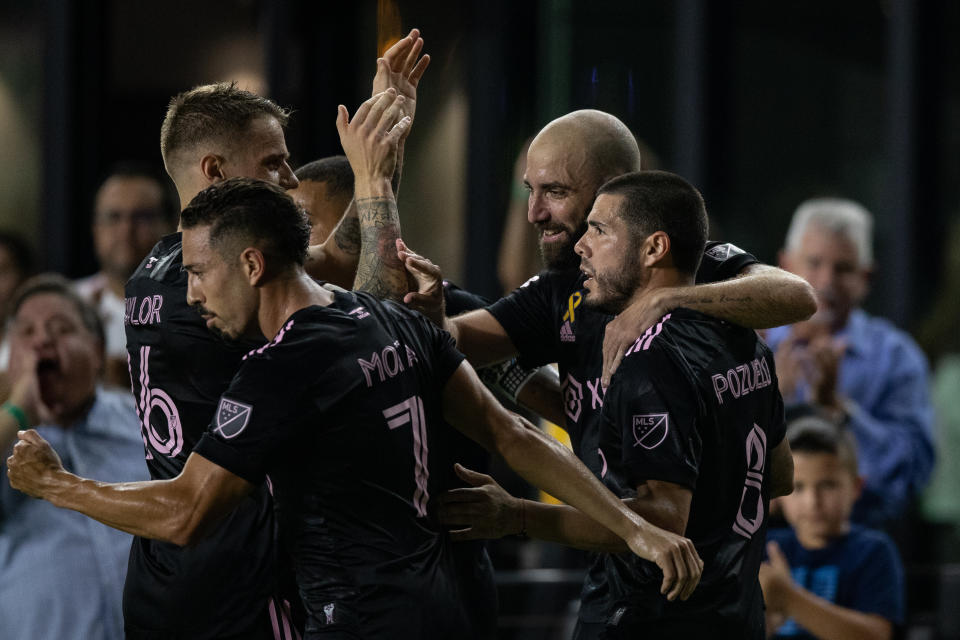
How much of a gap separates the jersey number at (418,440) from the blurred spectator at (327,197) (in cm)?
127

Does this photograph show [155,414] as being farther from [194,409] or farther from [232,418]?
[232,418]

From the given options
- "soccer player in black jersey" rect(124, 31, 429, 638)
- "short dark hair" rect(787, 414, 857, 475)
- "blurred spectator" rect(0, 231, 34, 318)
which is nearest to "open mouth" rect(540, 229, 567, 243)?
"soccer player in black jersey" rect(124, 31, 429, 638)

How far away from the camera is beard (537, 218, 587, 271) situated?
3.80 metres

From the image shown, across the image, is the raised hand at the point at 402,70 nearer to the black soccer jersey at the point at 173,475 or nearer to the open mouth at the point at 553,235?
the open mouth at the point at 553,235

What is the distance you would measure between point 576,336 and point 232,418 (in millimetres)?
1111

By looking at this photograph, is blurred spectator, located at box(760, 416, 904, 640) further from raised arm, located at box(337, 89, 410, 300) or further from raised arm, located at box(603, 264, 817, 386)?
raised arm, located at box(337, 89, 410, 300)

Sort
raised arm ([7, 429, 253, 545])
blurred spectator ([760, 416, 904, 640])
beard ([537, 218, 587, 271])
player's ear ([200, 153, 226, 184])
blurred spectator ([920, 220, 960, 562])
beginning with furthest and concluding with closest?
blurred spectator ([920, 220, 960, 562]) < blurred spectator ([760, 416, 904, 640]) < beard ([537, 218, 587, 271]) < player's ear ([200, 153, 226, 184]) < raised arm ([7, 429, 253, 545])

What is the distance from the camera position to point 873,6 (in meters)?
7.80

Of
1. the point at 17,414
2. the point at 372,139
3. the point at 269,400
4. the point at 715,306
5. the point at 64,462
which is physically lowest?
the point at 64,462

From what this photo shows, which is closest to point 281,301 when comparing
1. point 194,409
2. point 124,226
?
point 194,409

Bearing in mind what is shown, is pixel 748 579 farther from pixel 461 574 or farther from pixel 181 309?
pixel 181 309

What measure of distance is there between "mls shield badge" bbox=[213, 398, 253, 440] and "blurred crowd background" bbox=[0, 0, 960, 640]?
14.5 ft

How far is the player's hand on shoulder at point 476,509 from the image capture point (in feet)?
10.3

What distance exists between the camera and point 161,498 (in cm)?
292
